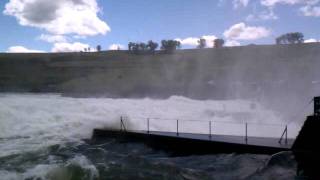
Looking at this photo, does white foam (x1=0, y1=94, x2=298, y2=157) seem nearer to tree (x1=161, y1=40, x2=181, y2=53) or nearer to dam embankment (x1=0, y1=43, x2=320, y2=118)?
dam embankment (x1=0, y1=43, x2=320, y2=118)

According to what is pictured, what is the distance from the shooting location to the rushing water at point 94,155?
20.0 metres

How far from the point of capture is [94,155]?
24844 mm


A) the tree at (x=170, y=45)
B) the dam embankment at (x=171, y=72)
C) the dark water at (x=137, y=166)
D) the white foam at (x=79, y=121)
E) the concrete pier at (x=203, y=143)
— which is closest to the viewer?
the dark water at (x=137, y=166)

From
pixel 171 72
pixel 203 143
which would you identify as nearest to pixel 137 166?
pixel 203 143

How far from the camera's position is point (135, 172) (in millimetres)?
20828

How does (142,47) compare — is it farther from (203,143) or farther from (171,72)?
(203,143)

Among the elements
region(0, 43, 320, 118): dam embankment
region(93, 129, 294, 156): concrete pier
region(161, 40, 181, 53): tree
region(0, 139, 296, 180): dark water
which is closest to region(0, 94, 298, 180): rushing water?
region(0, 139, 296, 180): dark water

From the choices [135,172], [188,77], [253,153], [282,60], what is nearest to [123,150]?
[135,172]

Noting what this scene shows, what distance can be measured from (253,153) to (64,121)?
19.8 meters

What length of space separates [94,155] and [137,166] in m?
3.79

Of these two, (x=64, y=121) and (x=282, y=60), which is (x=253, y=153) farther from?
(x=282, y=60)

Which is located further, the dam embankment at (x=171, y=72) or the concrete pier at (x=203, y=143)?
the dam embankment at (x=171, y=72)

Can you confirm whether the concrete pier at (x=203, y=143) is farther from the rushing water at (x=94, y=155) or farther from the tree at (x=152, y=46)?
the tree at (x=152, y=46)

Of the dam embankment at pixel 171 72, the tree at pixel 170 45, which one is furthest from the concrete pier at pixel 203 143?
the tree at pixel 170 45
